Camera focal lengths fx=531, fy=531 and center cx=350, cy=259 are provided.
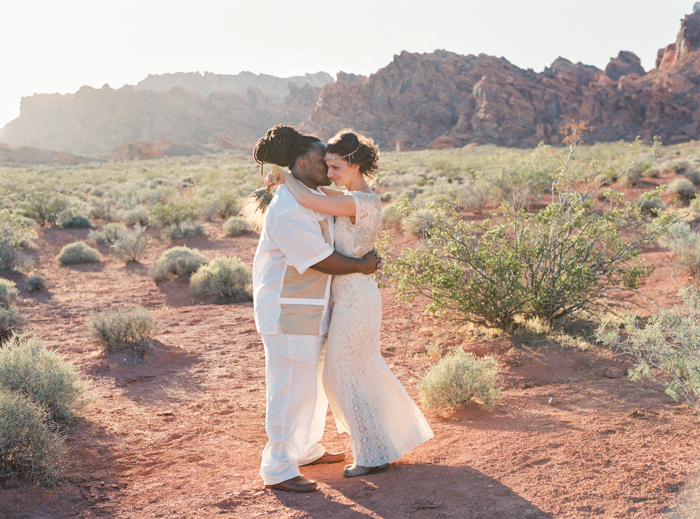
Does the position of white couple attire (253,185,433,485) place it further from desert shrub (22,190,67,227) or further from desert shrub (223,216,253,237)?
desert shrub (22,190,67,227)

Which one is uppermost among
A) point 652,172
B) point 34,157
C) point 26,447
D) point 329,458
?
point 34,157

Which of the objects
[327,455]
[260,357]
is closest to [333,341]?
[327,455]

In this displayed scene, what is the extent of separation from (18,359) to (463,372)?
368cm

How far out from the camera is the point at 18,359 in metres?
4.42

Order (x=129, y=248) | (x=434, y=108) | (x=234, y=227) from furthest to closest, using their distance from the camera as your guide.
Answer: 1. (x=434, y=108)
2. (x=234, y=227)
3. (x=129, y=248)

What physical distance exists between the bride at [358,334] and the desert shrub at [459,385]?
1.09m

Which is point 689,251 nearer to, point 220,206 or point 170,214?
point 170,214

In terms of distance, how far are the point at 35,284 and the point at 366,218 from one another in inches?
361

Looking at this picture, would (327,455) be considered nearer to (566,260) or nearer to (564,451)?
(564,451)

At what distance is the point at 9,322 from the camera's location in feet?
23.1

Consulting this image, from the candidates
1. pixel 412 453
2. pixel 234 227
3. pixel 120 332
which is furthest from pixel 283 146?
pixel 234 227

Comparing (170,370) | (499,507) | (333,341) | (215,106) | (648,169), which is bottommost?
(170,370)

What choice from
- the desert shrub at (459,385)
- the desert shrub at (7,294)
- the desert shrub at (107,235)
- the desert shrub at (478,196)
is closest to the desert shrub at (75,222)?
the desert shrub at (107,235)

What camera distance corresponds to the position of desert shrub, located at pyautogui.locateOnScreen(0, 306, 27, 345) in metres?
6.96
